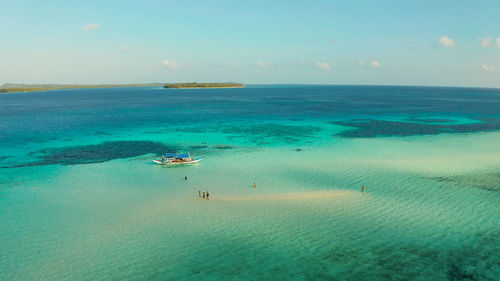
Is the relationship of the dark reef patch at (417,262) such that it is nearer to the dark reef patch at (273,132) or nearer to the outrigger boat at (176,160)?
the outrigger boat at (176,160)

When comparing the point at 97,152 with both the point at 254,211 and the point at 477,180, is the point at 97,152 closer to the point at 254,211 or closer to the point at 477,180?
the point at 254,211

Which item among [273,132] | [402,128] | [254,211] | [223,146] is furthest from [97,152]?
[402,128]

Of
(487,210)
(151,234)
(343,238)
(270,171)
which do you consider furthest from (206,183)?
(487,210)

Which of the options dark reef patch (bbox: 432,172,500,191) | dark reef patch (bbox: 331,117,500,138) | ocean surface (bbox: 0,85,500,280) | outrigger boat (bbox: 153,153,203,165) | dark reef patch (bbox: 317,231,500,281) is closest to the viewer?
dark reef patch (bbox: 317,231,500,281)

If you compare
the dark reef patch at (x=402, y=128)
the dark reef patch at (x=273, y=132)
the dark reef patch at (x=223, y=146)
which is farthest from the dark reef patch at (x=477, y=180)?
the dark reef patch at (x=223, y=146)

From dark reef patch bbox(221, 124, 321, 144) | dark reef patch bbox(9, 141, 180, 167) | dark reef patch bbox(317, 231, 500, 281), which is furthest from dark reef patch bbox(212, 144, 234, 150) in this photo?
dark reef patch bbox(317, 231, 500, 281)

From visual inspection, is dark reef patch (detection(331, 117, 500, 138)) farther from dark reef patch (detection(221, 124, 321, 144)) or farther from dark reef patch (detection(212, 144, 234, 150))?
A: dark reef patch (detection(212, 144, 234, 150))
